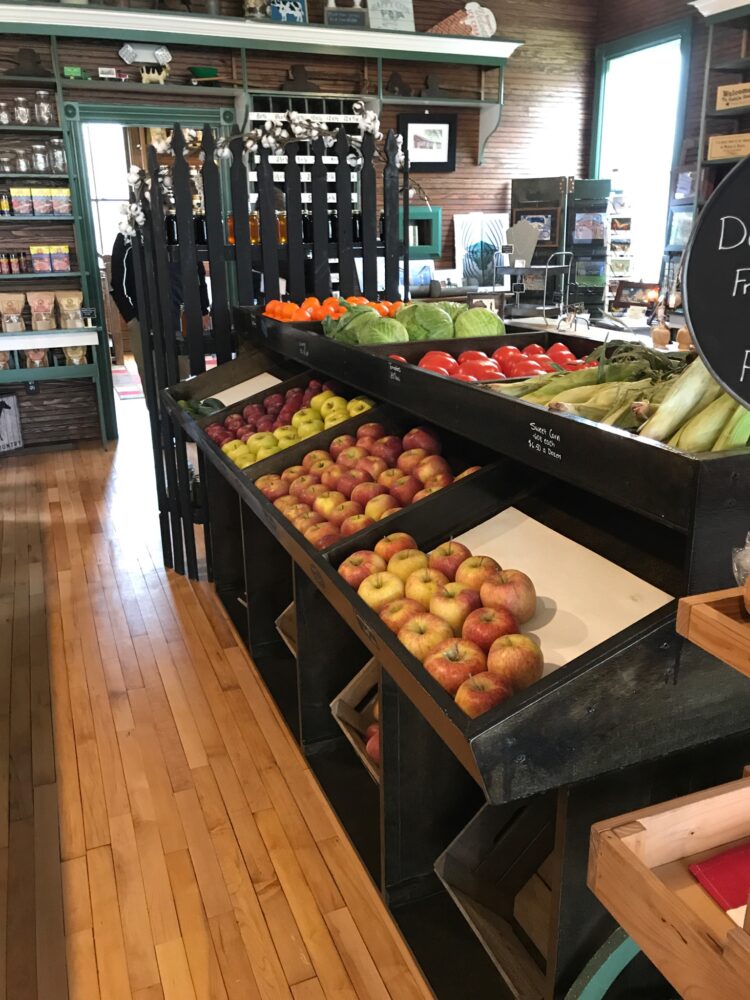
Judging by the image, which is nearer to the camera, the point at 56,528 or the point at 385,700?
the point at 385,700

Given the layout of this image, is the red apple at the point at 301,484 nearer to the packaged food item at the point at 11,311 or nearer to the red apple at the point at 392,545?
the red apple at the point at 392,545

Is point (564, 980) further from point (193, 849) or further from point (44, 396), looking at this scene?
point (44, 396)

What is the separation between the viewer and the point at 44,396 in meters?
7.10

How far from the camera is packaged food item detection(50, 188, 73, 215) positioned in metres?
6.44

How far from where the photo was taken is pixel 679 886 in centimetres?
100

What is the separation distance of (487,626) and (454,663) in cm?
14

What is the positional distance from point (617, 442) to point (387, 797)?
3.45 feet

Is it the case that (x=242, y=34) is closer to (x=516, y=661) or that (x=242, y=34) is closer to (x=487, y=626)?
(x=487, y=626)

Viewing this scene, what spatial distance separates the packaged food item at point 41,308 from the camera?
6.58 m

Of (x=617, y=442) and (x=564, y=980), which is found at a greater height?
(x=617, y=442)

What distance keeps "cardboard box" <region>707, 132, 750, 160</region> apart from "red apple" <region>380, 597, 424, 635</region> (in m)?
5.75

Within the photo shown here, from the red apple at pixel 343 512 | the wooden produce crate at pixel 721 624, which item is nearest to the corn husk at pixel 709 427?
the wooden produce crate at pixel 721 624

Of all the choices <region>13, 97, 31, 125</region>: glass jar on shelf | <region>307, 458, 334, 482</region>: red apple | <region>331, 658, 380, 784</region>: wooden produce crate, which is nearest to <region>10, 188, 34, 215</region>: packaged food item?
<region>13, 97, 31, 125</region>: glass jar on shelf

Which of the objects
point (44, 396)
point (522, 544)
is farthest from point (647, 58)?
point (522, 544)
